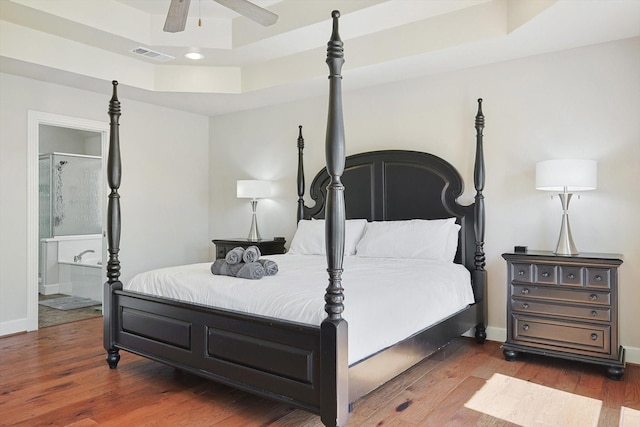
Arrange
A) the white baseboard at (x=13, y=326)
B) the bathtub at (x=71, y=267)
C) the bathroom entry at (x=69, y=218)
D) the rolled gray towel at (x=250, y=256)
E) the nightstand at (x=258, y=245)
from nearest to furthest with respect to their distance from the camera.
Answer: the rolled gray towel at (x=250, y=256) → the white baseboard at (x=13, y=326) → the nightstand at (x=258, y=245) → the bathtub at (x=71, y=267) → the bathroom entry at (x=69, y=218)

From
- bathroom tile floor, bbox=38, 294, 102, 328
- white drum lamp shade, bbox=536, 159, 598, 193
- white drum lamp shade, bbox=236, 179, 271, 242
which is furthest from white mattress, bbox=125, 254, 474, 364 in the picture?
bathroom tile floor, bbox=38, 294, 102, 328

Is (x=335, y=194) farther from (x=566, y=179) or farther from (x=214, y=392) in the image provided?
(x=566, y=179)

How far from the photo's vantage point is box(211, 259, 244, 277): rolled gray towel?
301 centimetres

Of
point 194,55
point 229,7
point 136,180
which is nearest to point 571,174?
point 229,7

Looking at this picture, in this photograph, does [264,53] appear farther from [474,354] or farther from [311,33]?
[474,354]

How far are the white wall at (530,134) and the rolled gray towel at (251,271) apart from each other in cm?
58

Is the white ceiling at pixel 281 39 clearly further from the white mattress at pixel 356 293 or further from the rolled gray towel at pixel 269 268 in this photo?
the rolled gray towel at pixel 269 268

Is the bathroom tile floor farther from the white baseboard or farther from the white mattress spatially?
the white mattress

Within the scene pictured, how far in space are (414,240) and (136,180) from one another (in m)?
3.39

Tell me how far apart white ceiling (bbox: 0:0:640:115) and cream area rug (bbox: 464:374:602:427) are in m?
2.44

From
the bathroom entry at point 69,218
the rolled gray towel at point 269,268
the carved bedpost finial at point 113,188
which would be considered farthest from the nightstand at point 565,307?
the bathroom entry at point 69,218

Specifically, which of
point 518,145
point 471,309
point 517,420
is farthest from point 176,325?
point 518,145

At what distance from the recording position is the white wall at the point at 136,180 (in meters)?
4.37

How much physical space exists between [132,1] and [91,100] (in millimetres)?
1553
